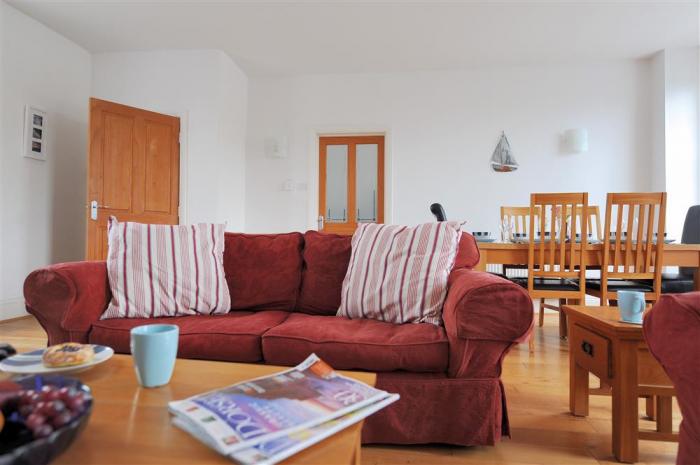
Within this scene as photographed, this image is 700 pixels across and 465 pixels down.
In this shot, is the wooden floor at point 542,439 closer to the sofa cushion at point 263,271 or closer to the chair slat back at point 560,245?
the chair slat back at point 560,245

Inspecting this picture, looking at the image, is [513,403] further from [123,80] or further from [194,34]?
[123,80]

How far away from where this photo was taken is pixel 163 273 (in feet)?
5.80

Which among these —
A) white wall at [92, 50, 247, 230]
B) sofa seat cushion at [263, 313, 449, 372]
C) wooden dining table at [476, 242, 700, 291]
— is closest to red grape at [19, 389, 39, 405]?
sofa seat cushion at [263, 313, 449, 372]

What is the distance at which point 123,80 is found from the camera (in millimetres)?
4418

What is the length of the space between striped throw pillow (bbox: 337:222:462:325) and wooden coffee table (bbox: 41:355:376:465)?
76 centimetres

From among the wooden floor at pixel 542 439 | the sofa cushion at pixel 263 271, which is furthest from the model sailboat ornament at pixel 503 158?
the sofa cushion at pixel 263 271

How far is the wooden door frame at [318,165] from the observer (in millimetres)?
4777

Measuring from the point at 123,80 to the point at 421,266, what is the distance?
426 cm

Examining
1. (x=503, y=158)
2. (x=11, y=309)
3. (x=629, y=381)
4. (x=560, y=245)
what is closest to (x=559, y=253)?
(x=560, y=245)

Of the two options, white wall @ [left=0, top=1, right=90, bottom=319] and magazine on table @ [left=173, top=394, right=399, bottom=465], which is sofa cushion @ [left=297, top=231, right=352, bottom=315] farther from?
white wall @ [left=0, top=1, right=90, bottom=319]

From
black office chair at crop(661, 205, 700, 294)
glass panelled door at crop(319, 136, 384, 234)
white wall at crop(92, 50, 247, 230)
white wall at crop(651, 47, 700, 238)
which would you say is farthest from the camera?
glass panelled door at crop(319, 136, 384, 234)

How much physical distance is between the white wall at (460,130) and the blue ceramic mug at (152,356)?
401 cm

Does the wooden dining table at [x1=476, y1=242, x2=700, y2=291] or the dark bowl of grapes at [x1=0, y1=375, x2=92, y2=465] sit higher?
the wooden dining table at [x1=476, y1=242, x2=700, y2=291]

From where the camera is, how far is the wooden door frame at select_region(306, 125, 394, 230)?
4777mm
